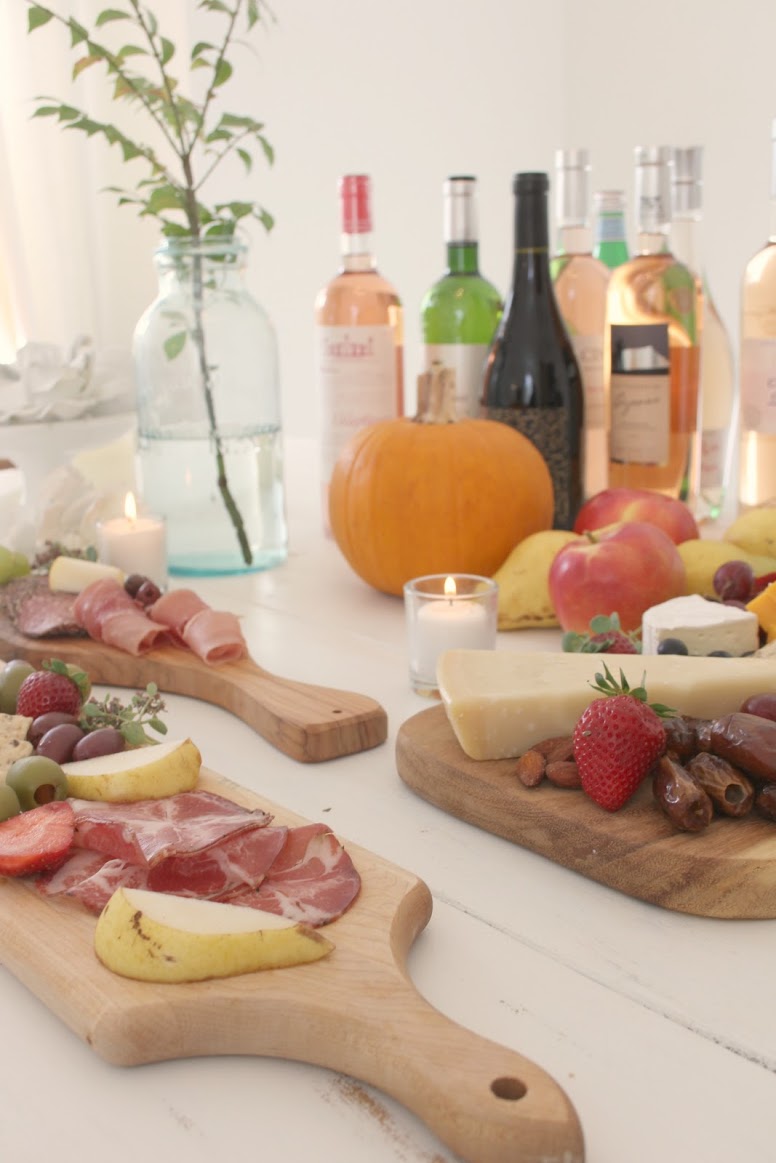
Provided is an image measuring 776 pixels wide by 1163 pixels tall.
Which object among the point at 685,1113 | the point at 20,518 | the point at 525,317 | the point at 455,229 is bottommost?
the point at 685,1113

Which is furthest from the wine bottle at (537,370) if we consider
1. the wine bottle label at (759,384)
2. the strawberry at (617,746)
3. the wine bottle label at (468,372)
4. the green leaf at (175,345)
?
the strawberry at (617,746)

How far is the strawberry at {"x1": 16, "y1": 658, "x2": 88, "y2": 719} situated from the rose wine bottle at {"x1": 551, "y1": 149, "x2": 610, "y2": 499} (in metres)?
0.80

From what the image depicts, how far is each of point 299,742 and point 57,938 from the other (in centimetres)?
34

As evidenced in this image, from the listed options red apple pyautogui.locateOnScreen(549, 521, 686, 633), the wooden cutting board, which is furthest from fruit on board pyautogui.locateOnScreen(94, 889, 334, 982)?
red apple pyautogui.locateOnScreen(549, 521, 686, 633)

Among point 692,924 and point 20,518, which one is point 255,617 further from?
point 692,924

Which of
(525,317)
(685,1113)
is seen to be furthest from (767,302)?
(685,1113)

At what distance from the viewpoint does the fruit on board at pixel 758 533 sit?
1.28 m

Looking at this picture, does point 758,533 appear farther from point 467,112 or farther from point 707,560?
point 467,112

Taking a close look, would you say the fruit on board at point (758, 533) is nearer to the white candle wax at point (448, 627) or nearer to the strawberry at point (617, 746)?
the white candle wax at point (448, 627)

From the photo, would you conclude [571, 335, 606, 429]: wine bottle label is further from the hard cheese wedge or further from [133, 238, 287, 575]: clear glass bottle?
the hard cheese wedge

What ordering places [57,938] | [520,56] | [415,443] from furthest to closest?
[520,56]
[415,443]
[57,938]

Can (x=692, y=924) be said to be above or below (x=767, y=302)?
below

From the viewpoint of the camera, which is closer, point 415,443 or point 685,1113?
point 685,1113

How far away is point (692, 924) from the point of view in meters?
0.73
